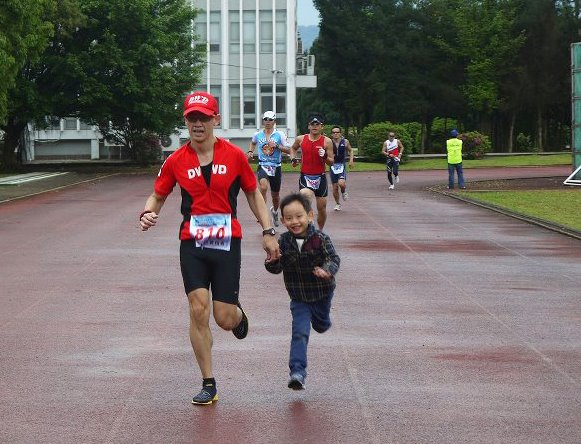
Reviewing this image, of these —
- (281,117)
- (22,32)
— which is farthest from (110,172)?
(281,117)

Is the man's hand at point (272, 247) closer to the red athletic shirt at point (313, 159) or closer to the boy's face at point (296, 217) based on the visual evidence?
the boy's face at point (296, 217)

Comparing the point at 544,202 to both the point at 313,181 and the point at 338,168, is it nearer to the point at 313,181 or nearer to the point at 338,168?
the point at 338,168

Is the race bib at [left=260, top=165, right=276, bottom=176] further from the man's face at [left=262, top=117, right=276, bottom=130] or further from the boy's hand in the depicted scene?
the boy's hand

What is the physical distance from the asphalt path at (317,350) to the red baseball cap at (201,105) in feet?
5.70

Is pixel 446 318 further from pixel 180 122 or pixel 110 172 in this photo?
pixel 180 122

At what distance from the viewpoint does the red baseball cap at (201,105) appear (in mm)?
7109

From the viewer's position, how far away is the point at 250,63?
68625 millimetres

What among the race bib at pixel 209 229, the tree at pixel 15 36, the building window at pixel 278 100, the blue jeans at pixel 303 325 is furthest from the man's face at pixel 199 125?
the building window at pixel 278 100

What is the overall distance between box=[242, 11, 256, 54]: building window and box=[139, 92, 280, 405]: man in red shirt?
62007mm

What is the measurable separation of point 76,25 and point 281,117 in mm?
24046

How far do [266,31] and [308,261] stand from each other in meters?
62.1

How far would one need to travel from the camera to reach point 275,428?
21.6ft

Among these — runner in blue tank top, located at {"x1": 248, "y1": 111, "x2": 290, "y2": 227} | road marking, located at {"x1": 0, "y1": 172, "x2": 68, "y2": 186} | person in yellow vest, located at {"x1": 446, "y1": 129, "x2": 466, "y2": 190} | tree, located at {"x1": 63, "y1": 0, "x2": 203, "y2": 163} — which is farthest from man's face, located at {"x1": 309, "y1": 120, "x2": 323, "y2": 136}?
tree, located at {"x1": 63, "y1": 0, "x2": 203, "y2": 163}

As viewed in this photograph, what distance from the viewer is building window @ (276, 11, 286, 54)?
68.2m
